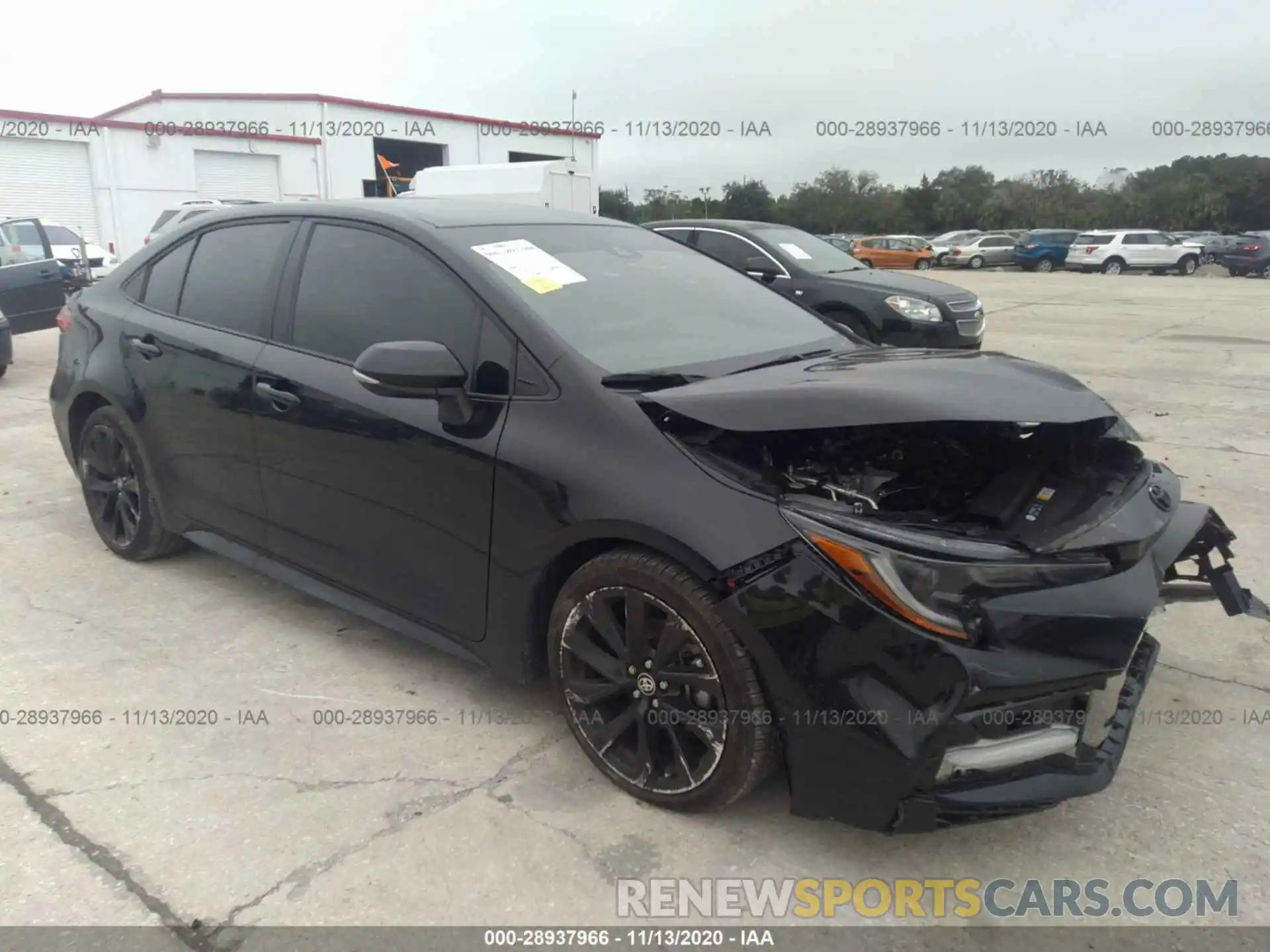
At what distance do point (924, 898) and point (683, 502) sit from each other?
3.75 feet

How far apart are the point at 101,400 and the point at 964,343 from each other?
7.04m

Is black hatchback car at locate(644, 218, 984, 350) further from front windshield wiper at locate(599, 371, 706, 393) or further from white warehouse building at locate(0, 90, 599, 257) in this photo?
white warehouse building at locate(0, 90, 599, 257)

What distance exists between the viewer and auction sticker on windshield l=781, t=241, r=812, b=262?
30.2ft

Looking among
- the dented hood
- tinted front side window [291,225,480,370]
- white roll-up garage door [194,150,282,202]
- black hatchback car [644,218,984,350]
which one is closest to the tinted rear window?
white roll-up garage door [194,150,282,202]

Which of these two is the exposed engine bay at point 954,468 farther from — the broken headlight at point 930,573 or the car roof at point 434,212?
the car roof at point 434,212

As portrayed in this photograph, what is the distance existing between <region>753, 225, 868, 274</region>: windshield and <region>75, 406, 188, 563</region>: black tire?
6.44 metres

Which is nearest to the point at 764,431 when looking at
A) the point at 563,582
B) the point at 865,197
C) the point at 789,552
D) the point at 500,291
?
the point at 789,552

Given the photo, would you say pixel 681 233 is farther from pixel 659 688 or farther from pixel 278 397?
pixel 659 688

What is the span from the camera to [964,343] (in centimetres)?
860

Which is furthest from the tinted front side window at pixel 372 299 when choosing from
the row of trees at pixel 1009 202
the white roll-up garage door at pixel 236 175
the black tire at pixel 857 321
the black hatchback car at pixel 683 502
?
the row of trees at pixel 1009 202

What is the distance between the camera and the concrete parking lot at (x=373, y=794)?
7.60 ft

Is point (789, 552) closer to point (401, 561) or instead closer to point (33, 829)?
point (401, 561)

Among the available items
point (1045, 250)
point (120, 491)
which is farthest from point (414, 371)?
point (1045, 250)

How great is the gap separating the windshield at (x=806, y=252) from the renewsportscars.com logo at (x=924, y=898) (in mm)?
7227
